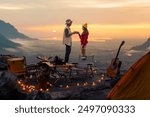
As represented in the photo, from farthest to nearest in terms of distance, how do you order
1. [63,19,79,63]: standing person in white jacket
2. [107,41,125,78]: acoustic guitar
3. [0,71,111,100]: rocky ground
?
[63,19,79,63]: standing person in white jacket
[107,41,125,78]: acoustic guitar
[0,71,111,100]: rocky ground

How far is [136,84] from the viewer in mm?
17203

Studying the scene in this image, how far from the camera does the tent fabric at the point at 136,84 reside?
55.5 ft

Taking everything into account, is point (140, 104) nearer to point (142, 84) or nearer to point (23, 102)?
point (142, 84)

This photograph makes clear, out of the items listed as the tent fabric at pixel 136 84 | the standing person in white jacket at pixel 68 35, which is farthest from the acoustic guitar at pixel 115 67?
the tent fabric at pixel 136 84

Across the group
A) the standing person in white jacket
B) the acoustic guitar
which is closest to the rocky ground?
the acoustic guitar

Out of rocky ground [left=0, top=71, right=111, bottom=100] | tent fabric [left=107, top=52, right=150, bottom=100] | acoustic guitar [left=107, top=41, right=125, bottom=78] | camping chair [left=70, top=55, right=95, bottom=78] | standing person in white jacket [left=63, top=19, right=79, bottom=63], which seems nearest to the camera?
tent fabric [left=107, top=52, right=150, bottom=100]

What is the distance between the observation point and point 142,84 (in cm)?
Answer: 1708

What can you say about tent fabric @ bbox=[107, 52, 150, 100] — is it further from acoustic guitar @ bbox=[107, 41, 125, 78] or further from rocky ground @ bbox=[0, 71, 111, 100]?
acoustic guitar @ bbox=[107, 41, 125, 78]

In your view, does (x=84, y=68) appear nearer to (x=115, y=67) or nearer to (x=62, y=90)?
(x=115, y=67)

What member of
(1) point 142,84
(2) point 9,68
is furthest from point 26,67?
(1) point 142,84

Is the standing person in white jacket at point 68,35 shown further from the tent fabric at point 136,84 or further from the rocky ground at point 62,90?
the tent fabric at point 136,84

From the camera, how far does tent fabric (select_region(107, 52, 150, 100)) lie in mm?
16919

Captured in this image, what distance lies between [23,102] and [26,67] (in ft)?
29.1

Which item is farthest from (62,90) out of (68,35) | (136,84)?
(136,84)
